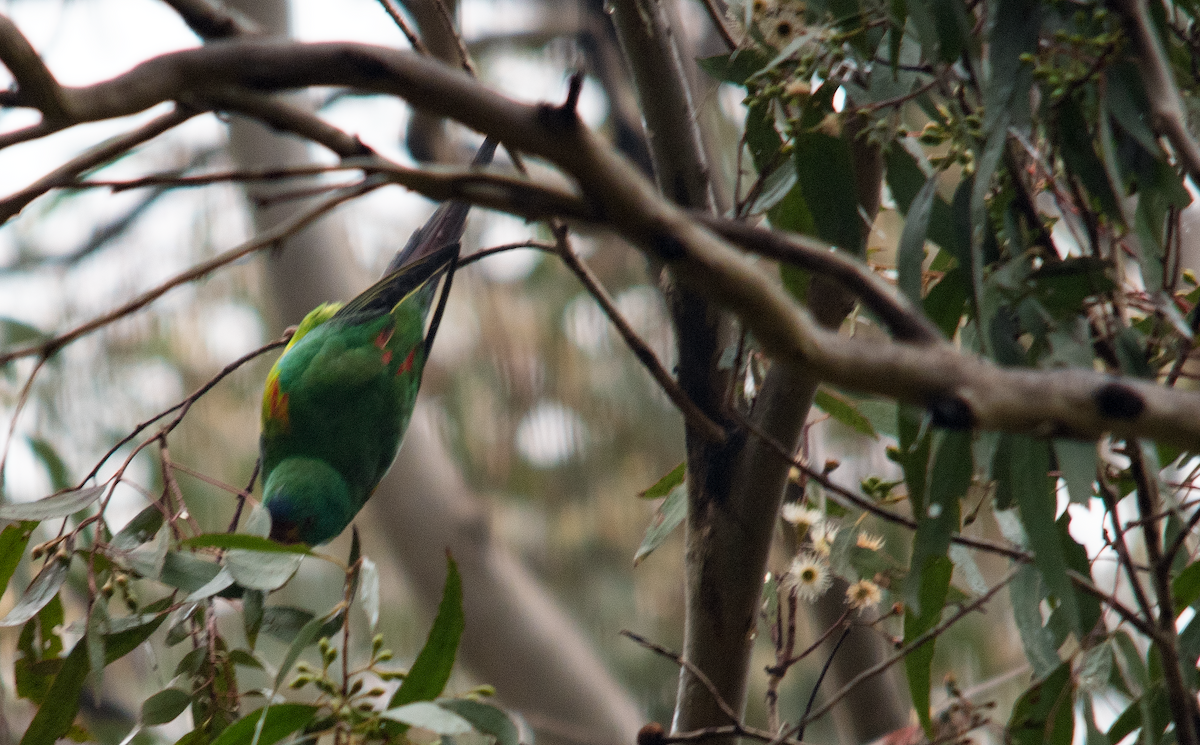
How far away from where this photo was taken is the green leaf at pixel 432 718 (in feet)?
3.44

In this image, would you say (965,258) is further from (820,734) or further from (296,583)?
(296,583)

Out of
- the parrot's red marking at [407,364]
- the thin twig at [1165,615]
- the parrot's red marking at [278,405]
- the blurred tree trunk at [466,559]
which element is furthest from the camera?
the blurred tree trunk at [466,559]

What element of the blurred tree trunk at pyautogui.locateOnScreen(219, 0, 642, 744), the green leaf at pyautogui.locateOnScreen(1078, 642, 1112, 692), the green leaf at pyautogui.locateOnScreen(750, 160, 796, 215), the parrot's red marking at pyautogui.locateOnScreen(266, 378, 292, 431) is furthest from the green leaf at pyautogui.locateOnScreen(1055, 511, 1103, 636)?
the blurred tree trunk at pyautogui.locateOnScreen(219, 0, 642, 744)

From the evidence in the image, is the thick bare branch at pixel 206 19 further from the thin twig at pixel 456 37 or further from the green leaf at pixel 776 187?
the green leaf at pixel 776 187

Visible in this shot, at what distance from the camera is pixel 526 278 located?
5.14 metres

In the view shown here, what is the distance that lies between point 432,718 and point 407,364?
1566 mm

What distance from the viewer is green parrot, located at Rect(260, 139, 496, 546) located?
2318mm

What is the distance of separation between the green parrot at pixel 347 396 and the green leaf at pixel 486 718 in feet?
4.01

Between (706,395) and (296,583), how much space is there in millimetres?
4468

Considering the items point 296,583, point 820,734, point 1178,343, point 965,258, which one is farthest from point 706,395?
point 296,583

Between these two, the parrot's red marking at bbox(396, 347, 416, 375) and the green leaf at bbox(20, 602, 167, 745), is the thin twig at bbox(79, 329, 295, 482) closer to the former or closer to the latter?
the green leaf at bbox(20, 602, 167, 745)

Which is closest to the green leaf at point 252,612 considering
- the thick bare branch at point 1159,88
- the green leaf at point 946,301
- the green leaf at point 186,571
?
the green leaf at point 186,571

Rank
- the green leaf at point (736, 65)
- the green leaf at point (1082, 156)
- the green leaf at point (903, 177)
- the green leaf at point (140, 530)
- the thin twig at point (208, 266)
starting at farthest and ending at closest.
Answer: the green leaf at point (140, 530) < the green leaf at point (736, 65) < the green leaf at point (903, 177) < the green leaf at point (1082, 156) < the thin twig at point (208, 266)

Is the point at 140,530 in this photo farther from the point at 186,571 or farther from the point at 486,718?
the point at 486,718
